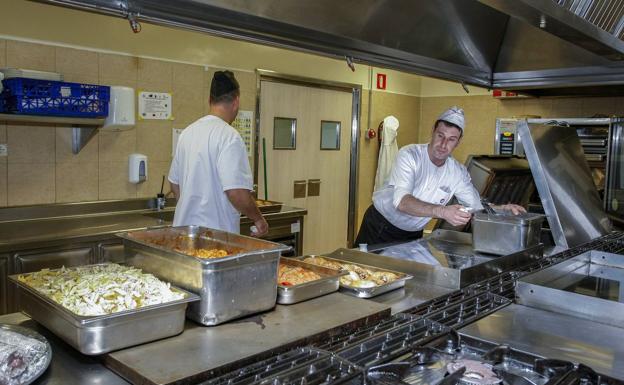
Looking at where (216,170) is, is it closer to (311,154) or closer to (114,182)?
(114,182)

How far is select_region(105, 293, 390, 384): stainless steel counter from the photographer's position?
1.28 meters

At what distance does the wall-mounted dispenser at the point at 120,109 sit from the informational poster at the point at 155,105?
35 centimetres

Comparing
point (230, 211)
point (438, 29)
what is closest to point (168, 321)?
point (230, 211)

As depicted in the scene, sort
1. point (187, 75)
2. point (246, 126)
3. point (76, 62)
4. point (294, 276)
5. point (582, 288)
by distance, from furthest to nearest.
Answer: point (246, 126) < point (187, 75) < point (76, 62) < point (582, 288) < point (294, 276)

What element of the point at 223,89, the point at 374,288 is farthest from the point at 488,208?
the point at 223,89

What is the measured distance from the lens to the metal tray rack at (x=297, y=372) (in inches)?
49.7

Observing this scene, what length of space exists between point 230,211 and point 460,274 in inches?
59.5

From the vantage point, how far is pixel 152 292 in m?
1.51

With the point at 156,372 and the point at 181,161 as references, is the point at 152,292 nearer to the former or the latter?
the point at 156,372

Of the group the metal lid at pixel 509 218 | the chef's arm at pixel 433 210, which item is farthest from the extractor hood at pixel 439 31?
the metal lid at pixel 509 218

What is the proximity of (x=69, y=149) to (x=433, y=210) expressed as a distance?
270cm

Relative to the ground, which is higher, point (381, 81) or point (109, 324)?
point (381, 81)

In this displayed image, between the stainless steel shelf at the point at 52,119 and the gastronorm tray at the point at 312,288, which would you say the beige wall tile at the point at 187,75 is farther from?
the gastronorm tray at the point at 312,288

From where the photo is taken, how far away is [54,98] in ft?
11.6
